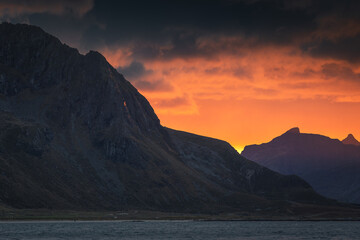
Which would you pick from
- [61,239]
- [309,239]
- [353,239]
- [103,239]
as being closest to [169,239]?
[103,239]

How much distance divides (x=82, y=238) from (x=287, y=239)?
237ft

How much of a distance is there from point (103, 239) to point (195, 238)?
3312 centimetres

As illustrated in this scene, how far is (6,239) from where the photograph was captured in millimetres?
154375

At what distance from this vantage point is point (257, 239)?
171m

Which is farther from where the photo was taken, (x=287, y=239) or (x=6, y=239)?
(x=287, y=239)

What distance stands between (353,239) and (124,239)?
8102cm

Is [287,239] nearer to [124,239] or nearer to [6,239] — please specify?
[124,239]

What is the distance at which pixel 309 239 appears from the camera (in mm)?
171000

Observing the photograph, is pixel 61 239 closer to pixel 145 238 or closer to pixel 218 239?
pixel 145 238

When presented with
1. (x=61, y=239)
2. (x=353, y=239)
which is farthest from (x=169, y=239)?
(x=353, y=239)

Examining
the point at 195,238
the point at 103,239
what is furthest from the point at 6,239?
the point at 195,238

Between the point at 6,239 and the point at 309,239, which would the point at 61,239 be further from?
the point at 309,239

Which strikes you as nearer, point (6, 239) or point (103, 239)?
point (6, 239)

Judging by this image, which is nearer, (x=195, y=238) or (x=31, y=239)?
(x=31, y=239)
